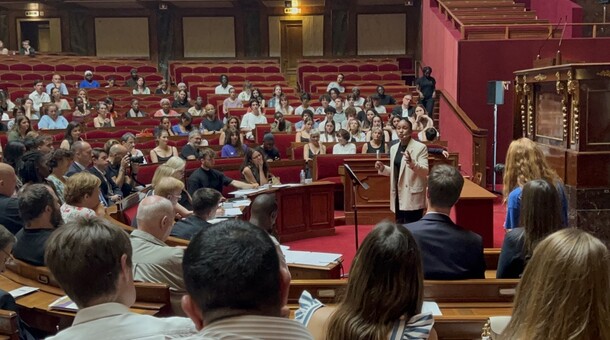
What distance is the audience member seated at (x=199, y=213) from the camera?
3.90m

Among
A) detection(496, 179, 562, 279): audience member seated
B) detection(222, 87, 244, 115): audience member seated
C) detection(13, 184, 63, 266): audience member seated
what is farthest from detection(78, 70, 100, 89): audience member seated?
detection(496, 179, 562, 279): audience member seated

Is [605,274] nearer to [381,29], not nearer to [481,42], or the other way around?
[481,42]

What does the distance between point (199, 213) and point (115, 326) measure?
2.54 m

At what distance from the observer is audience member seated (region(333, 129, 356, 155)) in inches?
337

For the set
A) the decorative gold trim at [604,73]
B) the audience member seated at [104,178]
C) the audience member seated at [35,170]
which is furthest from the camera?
the decorative gold trim at [604,73]

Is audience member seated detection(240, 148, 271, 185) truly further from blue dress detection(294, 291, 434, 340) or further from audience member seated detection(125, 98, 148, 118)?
blue dress detection(294, 291, 434, 340)

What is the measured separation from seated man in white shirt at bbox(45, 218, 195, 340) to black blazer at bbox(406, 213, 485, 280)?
1357mm

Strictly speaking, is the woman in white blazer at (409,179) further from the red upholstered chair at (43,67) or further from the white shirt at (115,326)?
the red upholstered chair at (43,67)

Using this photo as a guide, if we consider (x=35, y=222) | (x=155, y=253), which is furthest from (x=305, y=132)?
(x=155, y=253)

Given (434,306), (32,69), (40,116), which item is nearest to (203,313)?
(434,306)

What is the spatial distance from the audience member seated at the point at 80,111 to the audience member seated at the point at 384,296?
9.26 metres

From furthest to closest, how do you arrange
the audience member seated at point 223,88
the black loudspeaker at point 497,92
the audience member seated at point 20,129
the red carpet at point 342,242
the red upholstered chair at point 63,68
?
1. the red upholstered chair at point 63,68
2. the audience member seated at point 223,88
3. the black loudspeaker at point 497,92
4. the audience member seated at point 20,129
5. the red carpet at point 342,242

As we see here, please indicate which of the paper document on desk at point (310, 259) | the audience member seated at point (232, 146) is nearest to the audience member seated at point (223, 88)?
the audience member seated at point (232, 146)

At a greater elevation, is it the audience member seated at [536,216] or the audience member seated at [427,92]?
the audience member seated at [427,92]
